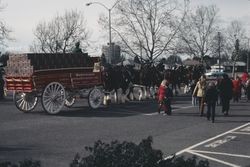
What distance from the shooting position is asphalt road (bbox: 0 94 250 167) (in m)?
11.3

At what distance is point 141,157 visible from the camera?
16.1 ft

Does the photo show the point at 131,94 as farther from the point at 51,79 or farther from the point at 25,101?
the point at 51,79

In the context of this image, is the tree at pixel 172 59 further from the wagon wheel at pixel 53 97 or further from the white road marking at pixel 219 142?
the white road marking at pixel 219 142

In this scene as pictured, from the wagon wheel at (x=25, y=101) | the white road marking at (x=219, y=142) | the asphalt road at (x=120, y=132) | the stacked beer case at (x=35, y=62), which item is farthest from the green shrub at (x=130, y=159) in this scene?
the wagon wheel at (x=25, y=101)

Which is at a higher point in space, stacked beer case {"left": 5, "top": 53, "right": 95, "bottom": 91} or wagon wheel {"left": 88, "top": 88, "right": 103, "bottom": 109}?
stacked beer case {"left": 5, "top": 53, "right": 95, "bottom": 91}

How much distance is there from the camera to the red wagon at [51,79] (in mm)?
19359

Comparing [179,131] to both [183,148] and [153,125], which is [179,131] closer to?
[153,125]

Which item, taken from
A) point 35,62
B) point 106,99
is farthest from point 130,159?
point 106,99

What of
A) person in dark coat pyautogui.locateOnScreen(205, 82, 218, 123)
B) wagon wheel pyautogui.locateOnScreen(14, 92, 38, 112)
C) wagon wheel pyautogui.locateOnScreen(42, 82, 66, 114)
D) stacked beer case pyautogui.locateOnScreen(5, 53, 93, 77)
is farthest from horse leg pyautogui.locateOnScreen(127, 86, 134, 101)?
person in dark coat pyautogui.locateOnScreen(205, 82, 218, 123)

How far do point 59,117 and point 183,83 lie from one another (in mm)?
16783

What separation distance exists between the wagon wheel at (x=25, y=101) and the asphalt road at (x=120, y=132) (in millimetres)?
344

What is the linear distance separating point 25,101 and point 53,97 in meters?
1.88

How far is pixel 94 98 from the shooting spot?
72.9 ft

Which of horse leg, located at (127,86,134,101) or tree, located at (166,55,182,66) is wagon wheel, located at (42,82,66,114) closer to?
horse leg, located at (127,86,134,101)
